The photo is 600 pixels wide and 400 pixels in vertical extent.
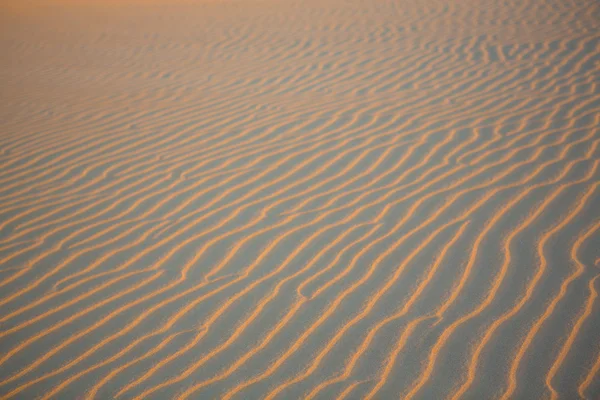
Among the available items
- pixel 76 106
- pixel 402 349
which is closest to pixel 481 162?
pixel 402 349

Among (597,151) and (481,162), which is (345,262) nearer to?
(481,162)

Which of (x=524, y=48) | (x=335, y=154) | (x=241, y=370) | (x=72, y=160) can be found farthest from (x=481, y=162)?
(x=524, y=48)

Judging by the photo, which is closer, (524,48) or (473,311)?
(473,311)

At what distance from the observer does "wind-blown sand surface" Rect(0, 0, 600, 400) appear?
7.77 feet

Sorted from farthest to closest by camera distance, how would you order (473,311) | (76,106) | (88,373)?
1. (76,106)
2. (473,311)
3. (88,373)

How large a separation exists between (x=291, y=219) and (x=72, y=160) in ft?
8.37

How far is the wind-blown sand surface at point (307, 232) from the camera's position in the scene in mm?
2367

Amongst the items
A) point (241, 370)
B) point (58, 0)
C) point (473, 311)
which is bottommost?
point (473, 311)

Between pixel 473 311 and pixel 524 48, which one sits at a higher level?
pixel 524 48

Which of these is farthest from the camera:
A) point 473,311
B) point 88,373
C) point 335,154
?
point 335,154

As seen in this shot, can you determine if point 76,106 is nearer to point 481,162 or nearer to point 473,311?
point 481,162

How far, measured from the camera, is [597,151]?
13.8ft

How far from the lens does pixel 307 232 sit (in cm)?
339

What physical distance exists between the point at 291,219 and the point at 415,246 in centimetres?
98
